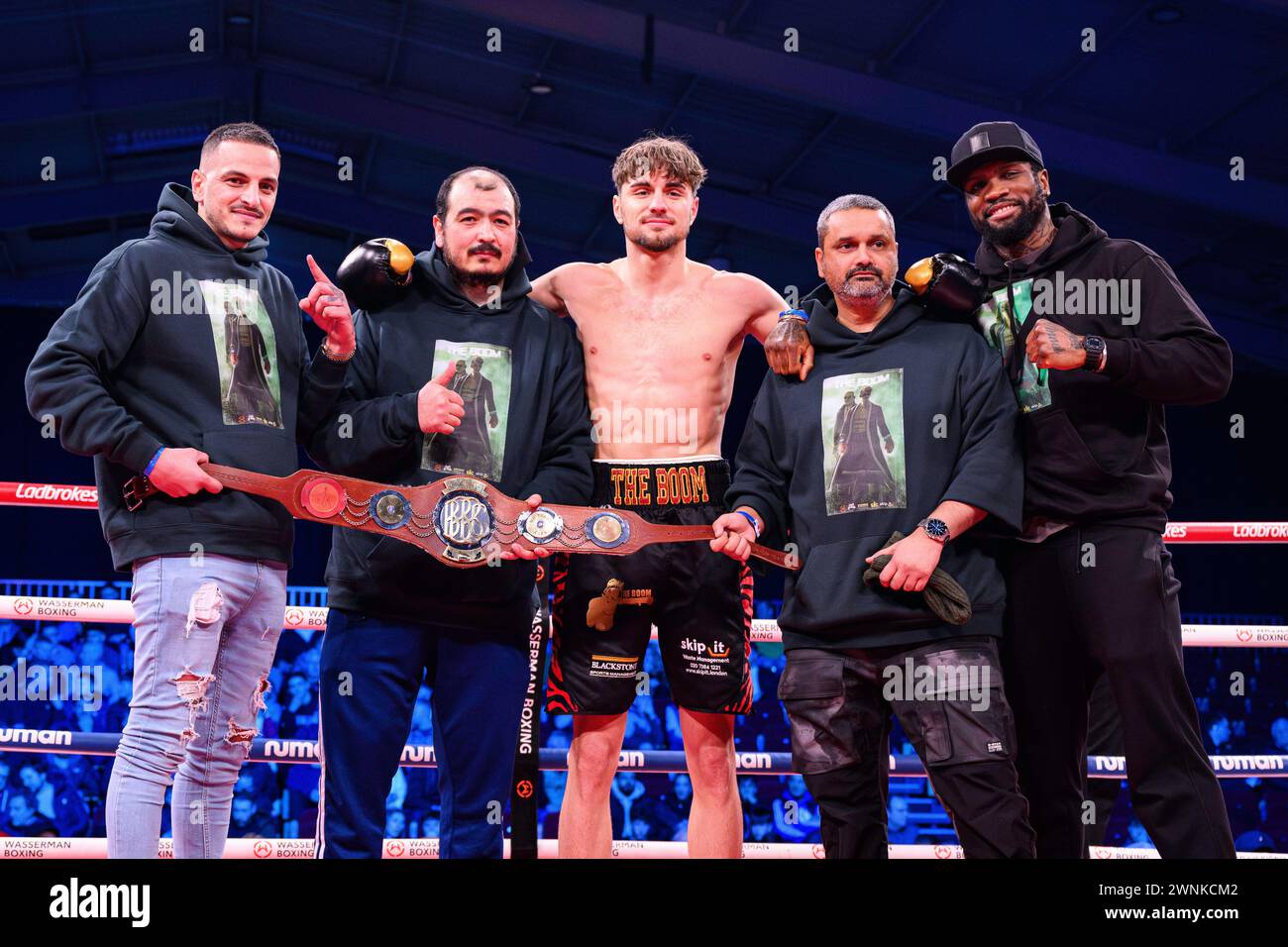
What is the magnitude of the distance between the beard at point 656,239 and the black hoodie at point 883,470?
17.7 inches

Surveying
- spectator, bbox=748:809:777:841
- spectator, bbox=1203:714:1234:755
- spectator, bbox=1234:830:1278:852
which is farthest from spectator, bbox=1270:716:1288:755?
spectator, bbox=748:809:777:841

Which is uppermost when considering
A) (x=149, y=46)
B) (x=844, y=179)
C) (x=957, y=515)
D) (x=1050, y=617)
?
(x=149, y=46)

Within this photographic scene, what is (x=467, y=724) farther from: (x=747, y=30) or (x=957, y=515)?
(x=747, y=30)

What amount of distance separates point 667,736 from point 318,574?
319cm

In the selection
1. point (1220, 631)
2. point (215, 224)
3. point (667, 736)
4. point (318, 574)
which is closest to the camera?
point (215, 224)

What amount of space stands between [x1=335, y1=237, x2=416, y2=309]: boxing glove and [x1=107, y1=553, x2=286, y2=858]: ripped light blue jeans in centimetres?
60

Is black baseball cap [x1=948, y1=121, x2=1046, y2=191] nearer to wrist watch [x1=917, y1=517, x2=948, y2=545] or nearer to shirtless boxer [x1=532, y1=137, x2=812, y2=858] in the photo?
shirtless boxer [x1=532, y1=137, x2=812, y2=858]

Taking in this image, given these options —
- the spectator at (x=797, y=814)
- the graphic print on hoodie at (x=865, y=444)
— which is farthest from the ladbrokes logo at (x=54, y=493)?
the spectator at (x=797, y=814)

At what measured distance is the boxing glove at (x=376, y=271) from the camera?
246 cm

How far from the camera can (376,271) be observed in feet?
8.09

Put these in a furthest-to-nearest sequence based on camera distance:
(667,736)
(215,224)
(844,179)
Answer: (844,179), (667,736), (215,224)

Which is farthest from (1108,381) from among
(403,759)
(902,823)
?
(902,823)
